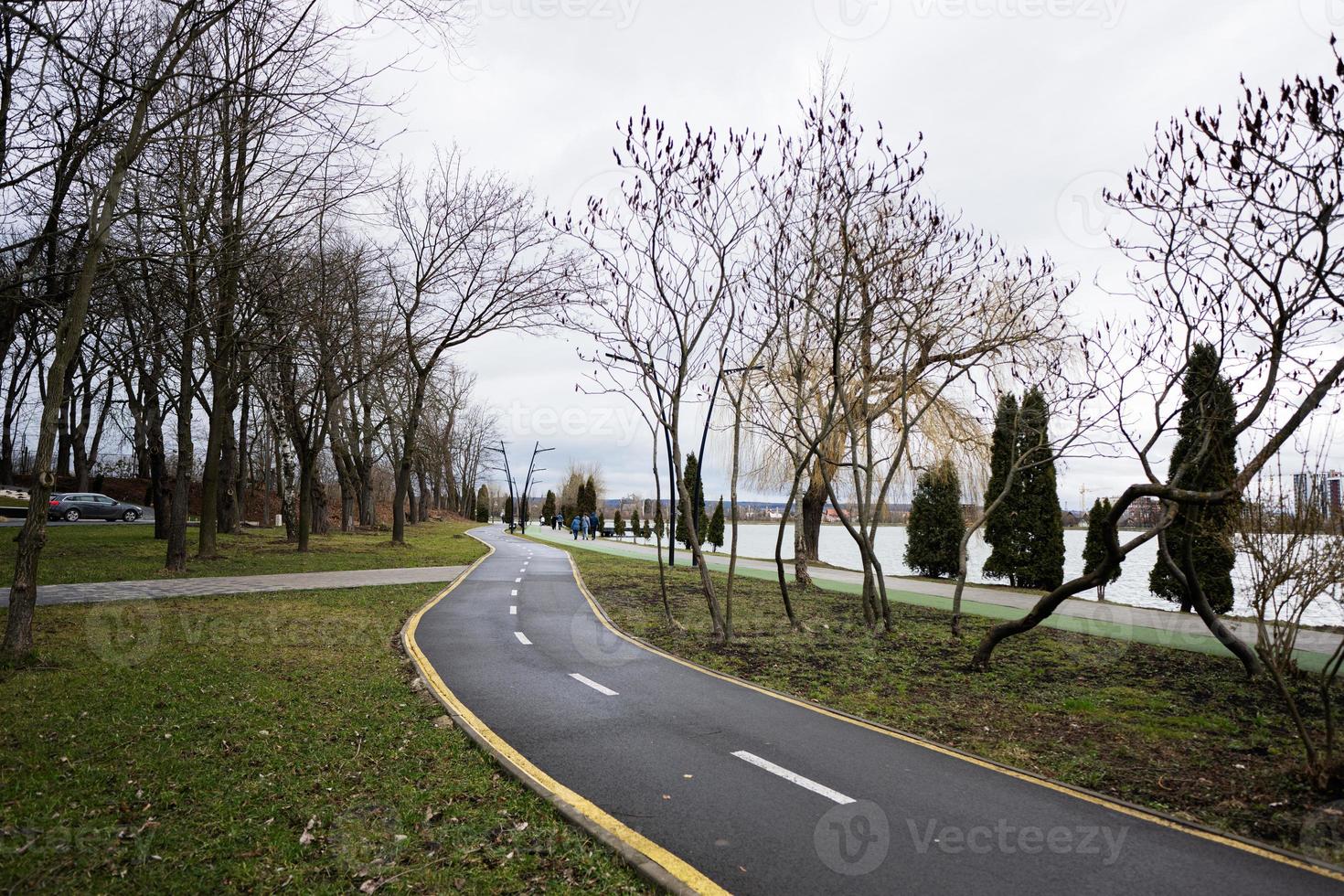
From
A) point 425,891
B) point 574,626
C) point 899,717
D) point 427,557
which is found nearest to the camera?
point 425,891

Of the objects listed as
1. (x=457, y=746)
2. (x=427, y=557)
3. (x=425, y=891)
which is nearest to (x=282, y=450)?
(x=427, y=557)

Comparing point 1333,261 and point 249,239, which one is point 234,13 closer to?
point 249,239

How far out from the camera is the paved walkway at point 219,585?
13.4 metres

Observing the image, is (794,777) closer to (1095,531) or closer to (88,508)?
(1095,531)

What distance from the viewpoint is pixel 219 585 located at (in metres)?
16.1

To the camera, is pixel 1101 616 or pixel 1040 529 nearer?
pixel 1101 616

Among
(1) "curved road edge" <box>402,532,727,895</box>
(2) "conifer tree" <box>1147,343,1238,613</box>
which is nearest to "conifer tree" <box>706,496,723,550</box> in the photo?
(2) "conifer tree" <box>1147,343,1238,613</box>

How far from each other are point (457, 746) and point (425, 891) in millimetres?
2446

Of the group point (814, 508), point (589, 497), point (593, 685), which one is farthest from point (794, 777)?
point (589, 497)

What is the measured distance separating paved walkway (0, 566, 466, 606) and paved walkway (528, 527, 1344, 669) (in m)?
11.1

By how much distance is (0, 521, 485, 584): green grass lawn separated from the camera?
56.6 ft

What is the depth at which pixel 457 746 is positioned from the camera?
21.1ft

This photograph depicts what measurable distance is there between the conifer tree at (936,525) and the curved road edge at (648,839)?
16305 millimetres

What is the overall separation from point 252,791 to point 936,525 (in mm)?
21815
